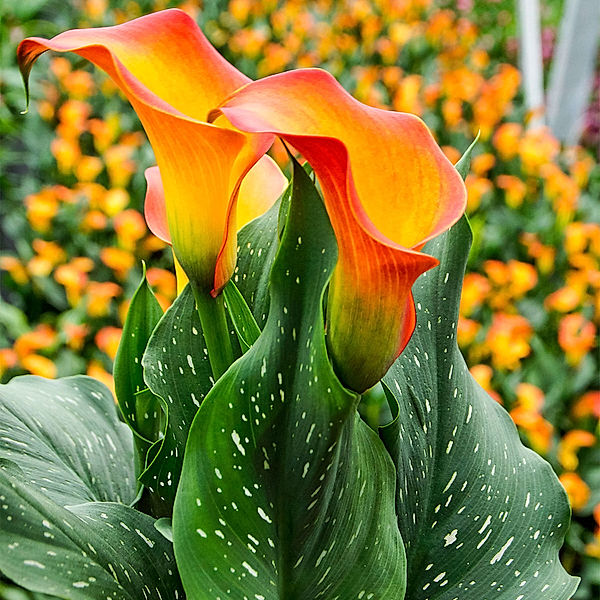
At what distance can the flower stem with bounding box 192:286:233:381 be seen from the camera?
0.45 m

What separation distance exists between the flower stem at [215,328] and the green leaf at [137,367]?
0.42 ft

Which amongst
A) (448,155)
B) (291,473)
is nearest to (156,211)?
(291,473)

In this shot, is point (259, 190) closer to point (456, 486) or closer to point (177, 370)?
point (177, 370)

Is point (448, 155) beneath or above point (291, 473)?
beneath

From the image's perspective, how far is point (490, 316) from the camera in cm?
156

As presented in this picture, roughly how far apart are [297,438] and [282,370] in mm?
40

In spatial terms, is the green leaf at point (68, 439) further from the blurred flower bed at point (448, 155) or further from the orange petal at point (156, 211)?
the blurred flower bed at point (448, 155)

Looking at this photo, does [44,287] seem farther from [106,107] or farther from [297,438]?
[297,438]

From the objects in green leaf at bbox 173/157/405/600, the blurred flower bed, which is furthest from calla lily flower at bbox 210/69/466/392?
the blurred flower bed

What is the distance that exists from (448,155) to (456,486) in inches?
61.8

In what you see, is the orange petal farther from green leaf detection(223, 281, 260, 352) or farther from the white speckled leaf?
the white speckled leaf

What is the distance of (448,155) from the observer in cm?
203

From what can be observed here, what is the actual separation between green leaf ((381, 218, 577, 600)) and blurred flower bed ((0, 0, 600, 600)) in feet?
2.26

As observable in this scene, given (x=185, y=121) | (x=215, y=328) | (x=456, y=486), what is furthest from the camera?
(x=456, y=486)
